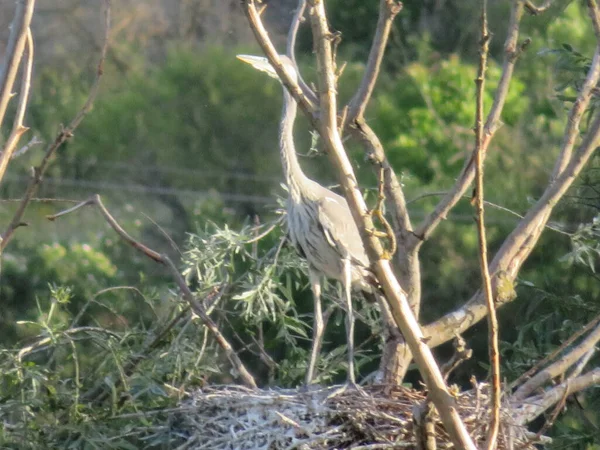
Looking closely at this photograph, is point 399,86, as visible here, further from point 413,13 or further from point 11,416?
point 11,416

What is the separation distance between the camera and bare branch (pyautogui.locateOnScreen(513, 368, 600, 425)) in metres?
2.38

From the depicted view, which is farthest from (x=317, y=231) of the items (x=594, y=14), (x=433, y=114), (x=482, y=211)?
(x=433, y=114)

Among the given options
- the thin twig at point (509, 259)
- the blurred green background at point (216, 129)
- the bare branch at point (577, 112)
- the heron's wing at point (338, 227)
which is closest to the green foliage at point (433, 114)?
the blurred green background at point (216, 129)

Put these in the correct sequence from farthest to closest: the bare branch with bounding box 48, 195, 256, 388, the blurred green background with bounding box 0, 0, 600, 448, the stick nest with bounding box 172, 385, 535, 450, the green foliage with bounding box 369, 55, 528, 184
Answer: the green foliage with bounding box 369, 55, 528, 184 → the blurred green background with bounding box 0, 0, 600, 448 → the bare branch with bounding box 48, 195, 256, 388 → the stick nest with bounding box 172, 385, 535, 450

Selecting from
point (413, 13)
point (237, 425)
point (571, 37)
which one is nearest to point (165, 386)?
point (237, 425)

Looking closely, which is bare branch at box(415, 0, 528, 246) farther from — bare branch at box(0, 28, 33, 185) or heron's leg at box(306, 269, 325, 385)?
bare branch at box(0, 28, 33, 185)

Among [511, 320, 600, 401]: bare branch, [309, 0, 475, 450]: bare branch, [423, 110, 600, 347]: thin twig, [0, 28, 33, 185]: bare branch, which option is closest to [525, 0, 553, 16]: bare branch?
[423, 110, 600, 347]: thin twig

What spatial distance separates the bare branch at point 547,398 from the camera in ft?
7.79

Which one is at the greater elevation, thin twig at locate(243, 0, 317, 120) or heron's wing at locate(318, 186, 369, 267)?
thin twig at locate(243, 0, 317, 120)

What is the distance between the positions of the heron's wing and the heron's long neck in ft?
0.26

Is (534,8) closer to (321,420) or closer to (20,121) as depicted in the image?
(321,420)

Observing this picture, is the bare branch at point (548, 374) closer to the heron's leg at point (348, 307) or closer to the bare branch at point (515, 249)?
the bare branch at point (515, 249)

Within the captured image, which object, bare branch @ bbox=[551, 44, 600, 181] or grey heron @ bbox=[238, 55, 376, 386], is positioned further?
grey heron @ bbox=[238, 55, 376, 386]

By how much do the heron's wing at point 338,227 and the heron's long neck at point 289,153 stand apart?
0.26ft
